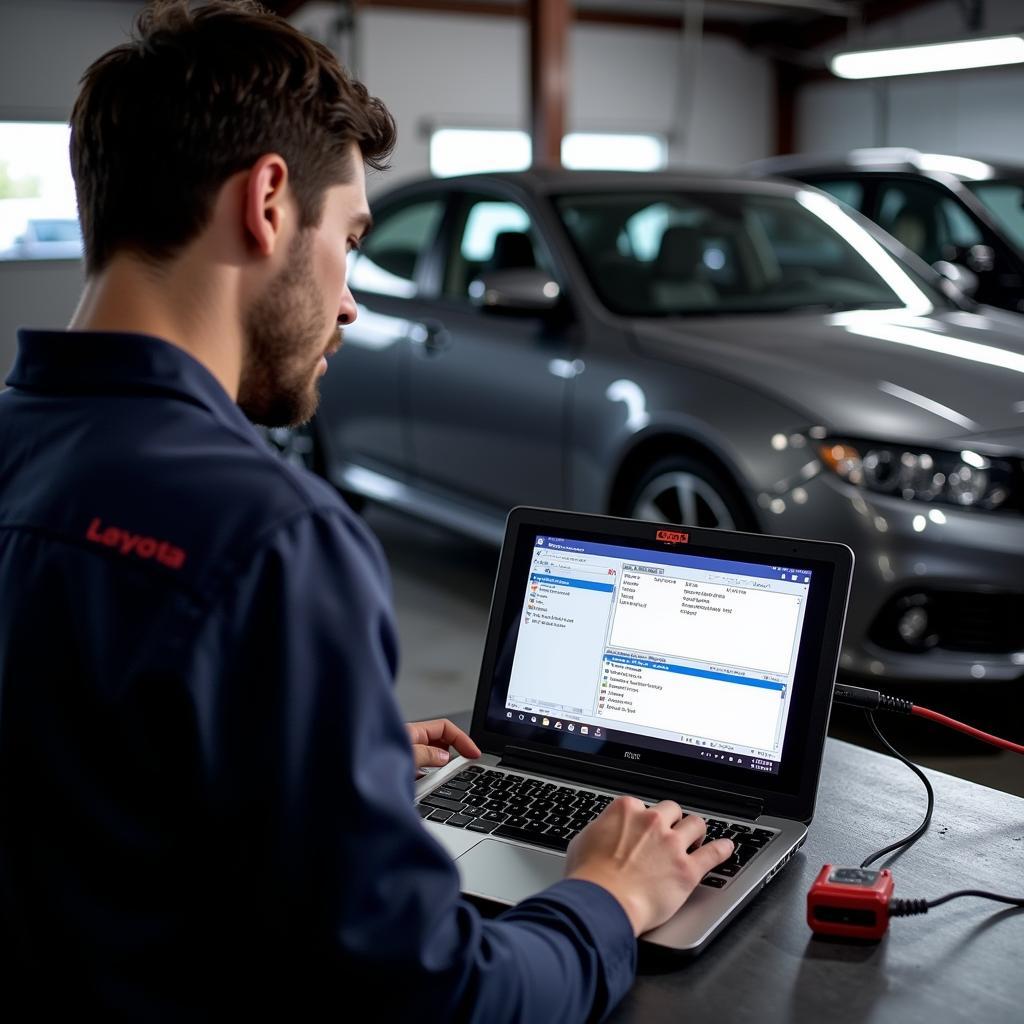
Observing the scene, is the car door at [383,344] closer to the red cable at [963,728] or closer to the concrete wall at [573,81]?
the red cable at [963,728]

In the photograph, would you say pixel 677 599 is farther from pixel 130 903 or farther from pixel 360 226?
pixel 130 903

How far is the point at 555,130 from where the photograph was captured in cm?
669

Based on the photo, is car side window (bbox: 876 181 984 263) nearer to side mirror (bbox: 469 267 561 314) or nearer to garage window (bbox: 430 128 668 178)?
side mirror (bbox: 469 267 561 314)

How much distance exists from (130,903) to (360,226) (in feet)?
1.79

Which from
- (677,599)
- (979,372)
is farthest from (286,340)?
(979,372)

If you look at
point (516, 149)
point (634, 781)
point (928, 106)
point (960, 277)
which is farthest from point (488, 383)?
point (928, 106)

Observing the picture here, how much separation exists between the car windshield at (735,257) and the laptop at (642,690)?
2519 mm

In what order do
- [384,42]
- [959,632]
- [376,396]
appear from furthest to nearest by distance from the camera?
1. [384,42]
2. [376,396]
3. [959,632]

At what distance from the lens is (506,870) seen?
1234 mm

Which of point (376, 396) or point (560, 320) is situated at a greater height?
point (560, 320)

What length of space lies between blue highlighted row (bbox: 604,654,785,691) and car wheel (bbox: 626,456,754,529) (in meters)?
1.90

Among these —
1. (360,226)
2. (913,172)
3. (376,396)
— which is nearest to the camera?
(360,226)

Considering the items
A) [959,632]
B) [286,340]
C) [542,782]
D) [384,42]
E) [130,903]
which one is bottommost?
[959,632]

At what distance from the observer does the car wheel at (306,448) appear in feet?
16.8
